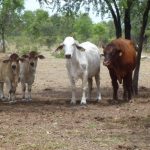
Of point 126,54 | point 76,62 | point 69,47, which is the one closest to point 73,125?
point 69,47

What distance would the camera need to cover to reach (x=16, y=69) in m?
13.7

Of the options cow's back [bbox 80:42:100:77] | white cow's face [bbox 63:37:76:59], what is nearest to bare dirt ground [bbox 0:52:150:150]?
cow's back [bbox 80:42:100:77]

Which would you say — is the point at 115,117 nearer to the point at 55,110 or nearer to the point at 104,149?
the point at 55,110

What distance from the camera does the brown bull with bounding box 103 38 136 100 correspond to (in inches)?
546

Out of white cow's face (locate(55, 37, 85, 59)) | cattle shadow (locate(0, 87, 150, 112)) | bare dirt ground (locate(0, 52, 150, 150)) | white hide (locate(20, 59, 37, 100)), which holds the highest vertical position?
white cow's face (locate(55, 37, 85, 59))

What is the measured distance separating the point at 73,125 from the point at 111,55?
164 inches

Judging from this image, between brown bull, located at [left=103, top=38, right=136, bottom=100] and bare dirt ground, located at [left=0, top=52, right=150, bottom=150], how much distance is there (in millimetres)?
715

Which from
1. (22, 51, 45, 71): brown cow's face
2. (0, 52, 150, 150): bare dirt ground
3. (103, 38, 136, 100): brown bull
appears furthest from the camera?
(103, 38, 136, 100): brown bull

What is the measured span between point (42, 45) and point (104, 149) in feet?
168

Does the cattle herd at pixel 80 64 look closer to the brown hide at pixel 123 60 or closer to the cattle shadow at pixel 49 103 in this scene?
the brown hide at pixel 123 60

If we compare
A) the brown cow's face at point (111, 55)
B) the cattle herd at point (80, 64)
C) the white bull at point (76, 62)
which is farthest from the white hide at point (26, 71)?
the brown cow's face at point (111, 55)

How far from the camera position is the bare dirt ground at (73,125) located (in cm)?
831

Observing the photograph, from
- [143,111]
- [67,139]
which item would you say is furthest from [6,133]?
[143,111]

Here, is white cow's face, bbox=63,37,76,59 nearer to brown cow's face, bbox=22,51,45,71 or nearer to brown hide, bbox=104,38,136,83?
brown cow's face, bbox=22,51,45,71
